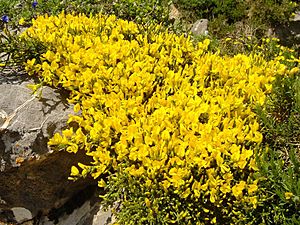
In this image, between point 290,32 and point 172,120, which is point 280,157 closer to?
point 172,120

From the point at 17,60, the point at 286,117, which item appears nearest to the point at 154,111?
the point at 286,117

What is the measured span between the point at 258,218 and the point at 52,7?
4.20 metres

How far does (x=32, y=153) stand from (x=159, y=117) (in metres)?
1.06

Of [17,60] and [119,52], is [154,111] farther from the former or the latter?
[17,60]

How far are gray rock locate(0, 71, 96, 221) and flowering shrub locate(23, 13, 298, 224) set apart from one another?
0.14m

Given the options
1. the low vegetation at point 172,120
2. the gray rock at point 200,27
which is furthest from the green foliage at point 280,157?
the gray rock at point 200,27

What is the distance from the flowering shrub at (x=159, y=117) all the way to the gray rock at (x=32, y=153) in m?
0.14

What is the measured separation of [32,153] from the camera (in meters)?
3.39

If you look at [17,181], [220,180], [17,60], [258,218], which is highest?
[17,60]

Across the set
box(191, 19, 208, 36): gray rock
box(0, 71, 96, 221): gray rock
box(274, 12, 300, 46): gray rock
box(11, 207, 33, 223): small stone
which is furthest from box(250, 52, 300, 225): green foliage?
box(274, 12, 300, 46): gray rock

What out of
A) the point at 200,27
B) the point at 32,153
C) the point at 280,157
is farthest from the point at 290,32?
the point at 32,153

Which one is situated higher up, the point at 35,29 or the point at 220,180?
the point at 35,29

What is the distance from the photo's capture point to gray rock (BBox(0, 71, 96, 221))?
3.38 meters

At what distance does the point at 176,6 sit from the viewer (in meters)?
6.33
